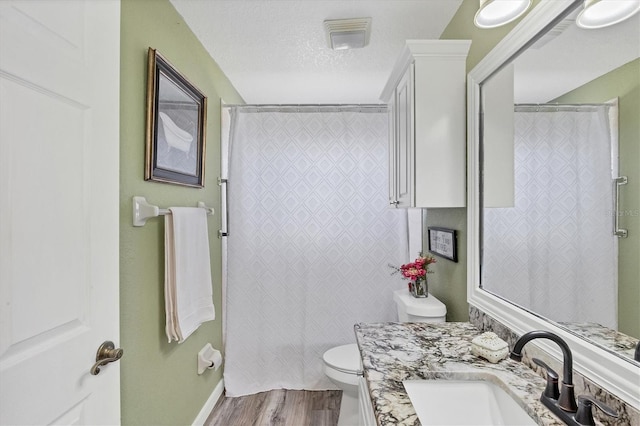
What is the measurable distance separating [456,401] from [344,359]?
1094mm

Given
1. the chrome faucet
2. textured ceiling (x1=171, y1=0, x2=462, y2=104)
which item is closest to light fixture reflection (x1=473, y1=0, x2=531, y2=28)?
textured ceiling (x1=171, y1=0, x2=462, y2=104)

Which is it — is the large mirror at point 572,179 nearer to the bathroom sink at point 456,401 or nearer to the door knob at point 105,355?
the bathroom sink at point 456,401

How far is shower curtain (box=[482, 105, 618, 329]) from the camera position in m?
0.86

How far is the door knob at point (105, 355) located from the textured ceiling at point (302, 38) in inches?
64.6

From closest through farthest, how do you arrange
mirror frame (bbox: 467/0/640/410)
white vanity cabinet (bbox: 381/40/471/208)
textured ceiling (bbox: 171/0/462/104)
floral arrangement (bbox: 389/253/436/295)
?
1. mirror frame (bbox: 467/0/640/410)
2. white vanity cabinet (bbox: 381/40/471/208)
3. textured ceiling (bbox: 171/0/462/104)
4. floral arrangement (bbox: 389/253/436/295)

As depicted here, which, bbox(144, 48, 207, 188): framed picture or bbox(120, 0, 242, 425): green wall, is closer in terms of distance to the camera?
bbox(120, 0, 242, 425): green wall

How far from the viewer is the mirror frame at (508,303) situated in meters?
0.79


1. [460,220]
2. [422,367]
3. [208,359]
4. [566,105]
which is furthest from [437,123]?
[208,359]

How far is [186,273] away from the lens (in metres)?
1.73

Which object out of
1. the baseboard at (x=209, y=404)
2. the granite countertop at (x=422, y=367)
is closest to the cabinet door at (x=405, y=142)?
the granite countertop at (x=422, y=367)

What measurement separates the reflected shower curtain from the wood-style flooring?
0.23 ft

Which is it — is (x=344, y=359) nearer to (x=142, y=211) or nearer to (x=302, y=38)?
(x=142, y=211)

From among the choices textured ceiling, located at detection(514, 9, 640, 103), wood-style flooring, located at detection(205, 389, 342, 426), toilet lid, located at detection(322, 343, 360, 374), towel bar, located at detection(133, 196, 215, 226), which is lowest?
wood-style flooring, located at detection(205, 389, 342, 426)

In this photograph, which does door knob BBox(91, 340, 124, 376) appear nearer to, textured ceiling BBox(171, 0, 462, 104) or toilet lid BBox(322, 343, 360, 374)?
toilet lid BBox(322, 343, 360, 374)
